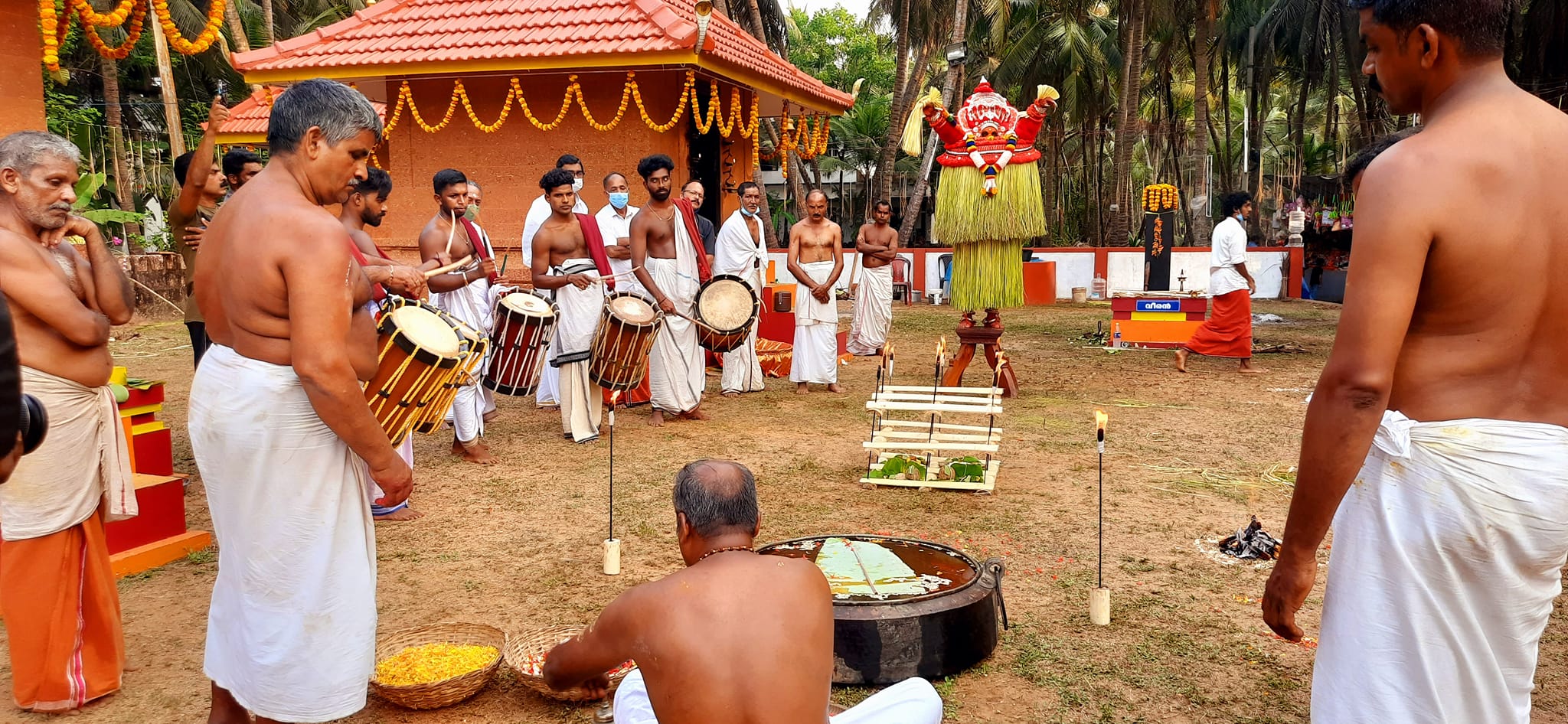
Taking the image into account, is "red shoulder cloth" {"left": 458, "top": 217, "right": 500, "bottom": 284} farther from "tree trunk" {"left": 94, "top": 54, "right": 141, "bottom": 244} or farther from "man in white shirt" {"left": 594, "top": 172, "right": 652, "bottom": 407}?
"tree trunk" {"left": 94, "top": 54, "right": 141, "bottom": 244}

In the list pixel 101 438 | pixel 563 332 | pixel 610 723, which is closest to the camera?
pixel 610 723

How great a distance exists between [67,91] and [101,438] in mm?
31516

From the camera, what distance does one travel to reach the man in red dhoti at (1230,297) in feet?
37.2

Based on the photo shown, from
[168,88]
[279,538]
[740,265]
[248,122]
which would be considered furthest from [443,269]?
[248,122]

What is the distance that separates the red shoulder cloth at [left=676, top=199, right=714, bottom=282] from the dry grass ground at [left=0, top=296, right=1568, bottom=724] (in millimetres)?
1317

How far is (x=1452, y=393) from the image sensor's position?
2111 millimetres

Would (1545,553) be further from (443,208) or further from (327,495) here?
(443,208)

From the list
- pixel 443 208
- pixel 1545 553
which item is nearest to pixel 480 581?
pixel 443 208

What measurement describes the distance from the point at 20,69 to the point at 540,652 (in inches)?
261

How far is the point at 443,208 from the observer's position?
7.52 m

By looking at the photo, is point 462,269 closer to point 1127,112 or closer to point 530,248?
point 530,248

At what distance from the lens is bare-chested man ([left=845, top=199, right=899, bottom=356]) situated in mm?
13008

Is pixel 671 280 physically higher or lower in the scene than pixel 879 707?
higher

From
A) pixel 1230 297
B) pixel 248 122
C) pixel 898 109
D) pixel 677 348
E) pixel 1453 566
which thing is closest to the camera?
pixel 1453 566
